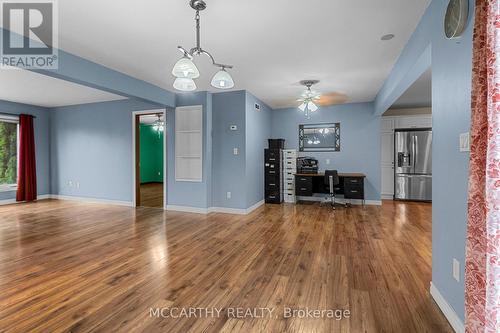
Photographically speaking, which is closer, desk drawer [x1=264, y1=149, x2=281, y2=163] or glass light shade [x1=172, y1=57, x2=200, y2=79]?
glass light shade [x1=172, y1=57, x2=200, y2=79]

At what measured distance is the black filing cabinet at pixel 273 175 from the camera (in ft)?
19.6

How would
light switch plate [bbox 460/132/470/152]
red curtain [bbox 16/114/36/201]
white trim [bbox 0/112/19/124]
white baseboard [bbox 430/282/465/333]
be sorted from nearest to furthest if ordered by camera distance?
light switch plate [bbox 460/132/470/152]
white baseboard [bbox 430/282/465/333]
white trim [bbox 0/112/19/124]
red curtain [bbox 16/114/36/201]

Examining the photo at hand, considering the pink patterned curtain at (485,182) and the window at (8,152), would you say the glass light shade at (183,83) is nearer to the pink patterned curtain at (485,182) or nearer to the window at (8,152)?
the pink patterned curtain at (485,182)

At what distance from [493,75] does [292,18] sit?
1866 mm

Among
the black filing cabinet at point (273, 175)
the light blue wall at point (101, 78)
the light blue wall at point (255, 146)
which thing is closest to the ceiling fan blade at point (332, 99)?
the light blue wall at point (255, 146)

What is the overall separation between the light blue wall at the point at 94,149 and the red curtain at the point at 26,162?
529mm

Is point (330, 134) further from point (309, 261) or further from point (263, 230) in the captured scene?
point (309, 261)

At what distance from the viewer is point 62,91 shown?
516 cm

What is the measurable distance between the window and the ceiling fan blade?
7.64 meters

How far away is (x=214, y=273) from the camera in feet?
7.89

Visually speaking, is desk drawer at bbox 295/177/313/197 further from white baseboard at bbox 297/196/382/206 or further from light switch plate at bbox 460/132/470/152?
light switch plate at bbox 460/132/470/152

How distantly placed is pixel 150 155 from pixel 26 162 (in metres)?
4.59

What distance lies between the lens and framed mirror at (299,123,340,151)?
248 inches

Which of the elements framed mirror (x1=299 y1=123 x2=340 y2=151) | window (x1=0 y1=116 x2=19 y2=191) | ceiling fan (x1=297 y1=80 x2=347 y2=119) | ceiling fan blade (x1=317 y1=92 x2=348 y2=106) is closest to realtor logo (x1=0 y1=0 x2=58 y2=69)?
ceiling fan (x1=297 y1=80 x2=347 y2=119)
